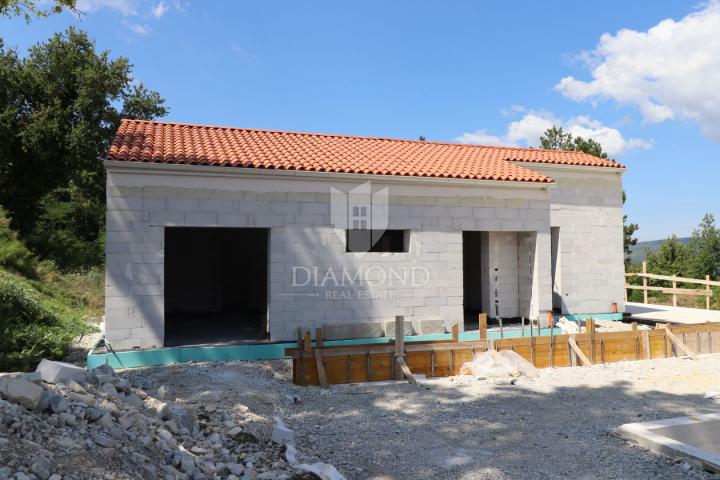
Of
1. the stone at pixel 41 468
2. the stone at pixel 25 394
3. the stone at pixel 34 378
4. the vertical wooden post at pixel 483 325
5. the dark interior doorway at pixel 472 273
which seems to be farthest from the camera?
the dark interior doorway at pixel 472 273

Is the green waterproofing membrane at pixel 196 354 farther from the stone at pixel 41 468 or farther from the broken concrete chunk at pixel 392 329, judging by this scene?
the stone at pixel 41 468

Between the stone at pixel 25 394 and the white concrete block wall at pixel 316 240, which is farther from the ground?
the white concrete block wall at pixel 316 240

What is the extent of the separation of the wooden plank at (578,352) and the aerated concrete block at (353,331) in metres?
3.92

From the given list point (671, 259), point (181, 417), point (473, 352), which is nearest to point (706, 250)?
point (671, 259)

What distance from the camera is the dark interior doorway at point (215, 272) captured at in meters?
15.6

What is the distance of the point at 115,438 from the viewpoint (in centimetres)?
420

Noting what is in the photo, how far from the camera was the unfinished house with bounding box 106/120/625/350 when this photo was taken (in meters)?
9.23

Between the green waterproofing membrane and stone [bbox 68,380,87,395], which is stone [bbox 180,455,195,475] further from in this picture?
the green waterproofing membrane

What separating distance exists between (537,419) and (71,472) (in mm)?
5388

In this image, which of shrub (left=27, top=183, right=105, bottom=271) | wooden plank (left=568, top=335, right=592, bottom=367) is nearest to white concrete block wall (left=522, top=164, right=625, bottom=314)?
wooden plank (left=568, top=335, right=592, bottom=367)

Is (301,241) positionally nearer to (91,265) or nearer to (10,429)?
(10,429)

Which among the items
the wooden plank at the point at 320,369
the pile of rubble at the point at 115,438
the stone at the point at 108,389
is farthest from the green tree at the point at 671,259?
the stone at the point at 108,389

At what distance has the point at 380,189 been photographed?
10836 millimetres

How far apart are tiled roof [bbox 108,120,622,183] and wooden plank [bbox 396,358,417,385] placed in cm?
398
